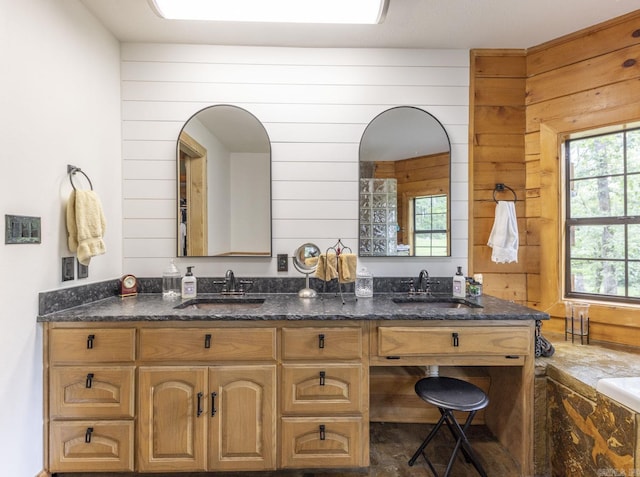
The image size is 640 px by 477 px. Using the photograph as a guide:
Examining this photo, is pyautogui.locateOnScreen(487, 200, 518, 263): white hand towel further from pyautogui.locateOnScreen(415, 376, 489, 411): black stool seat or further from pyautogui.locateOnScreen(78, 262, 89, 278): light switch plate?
pyautogui.locateOnScreen(78, 262, 89, 278): light switch plate

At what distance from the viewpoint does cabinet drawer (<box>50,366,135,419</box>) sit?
152cm

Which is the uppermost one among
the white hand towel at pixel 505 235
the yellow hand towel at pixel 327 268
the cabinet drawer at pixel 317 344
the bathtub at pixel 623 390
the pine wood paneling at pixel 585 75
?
the pine wood paneling at pixel 585 75

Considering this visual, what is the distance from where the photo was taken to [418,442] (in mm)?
1911

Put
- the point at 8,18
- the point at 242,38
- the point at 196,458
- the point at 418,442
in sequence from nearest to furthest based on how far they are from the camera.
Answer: the point at 8,18 → the point at 196,458 → the point at 418,442 → the point at 242,38

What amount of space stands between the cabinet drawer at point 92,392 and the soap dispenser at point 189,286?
543 millimetres

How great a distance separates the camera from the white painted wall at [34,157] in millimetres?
1378

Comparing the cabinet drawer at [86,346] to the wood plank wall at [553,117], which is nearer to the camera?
the cabinet drawer at [86,346]

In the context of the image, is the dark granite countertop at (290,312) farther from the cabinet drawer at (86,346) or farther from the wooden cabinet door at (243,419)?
the wooden cabinet door at (243,419)

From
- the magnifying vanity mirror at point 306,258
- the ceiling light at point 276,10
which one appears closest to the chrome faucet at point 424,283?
the magnifying vanity mirror at point 306,258

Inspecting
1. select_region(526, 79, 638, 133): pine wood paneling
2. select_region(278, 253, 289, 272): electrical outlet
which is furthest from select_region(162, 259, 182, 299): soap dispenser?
select_region(526, 79, 638, 133): pine wood paneling

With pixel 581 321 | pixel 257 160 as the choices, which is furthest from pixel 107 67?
pixel 581 321

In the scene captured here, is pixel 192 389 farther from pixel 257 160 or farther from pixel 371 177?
pixel 371 177

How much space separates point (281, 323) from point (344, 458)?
75 cm

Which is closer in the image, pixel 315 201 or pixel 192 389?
pixel 192 389
